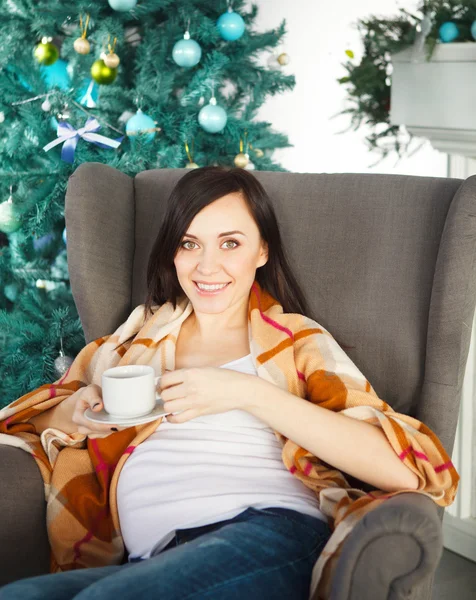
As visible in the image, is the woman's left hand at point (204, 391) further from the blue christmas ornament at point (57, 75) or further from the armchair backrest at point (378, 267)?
the blue christmas ornament at point (57, 75)

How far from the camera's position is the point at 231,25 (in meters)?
2.41

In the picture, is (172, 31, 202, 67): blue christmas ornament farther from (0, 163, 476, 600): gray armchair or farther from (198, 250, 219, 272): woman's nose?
(198, 250, 219, 272): woman's nose

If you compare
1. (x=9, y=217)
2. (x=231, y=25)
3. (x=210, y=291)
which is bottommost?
(x=210, y=291)

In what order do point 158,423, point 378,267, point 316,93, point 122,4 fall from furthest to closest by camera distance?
point 316,93 → point 122,4 → point 378,267 → point 158,423

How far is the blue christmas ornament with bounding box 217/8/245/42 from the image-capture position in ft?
7.91

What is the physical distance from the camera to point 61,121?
2.49 meters

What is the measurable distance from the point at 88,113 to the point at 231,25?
52 centimetres

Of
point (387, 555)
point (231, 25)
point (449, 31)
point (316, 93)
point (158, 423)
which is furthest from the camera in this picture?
point (316, 93)

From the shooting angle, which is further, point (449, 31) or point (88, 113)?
point (88, 113)

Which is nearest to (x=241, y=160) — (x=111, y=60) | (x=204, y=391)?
(x=111, y=60)

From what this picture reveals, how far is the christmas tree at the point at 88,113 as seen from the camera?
2.45 metres

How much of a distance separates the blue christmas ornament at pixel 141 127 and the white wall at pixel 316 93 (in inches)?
35.2

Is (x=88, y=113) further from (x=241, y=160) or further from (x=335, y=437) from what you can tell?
(x=335, y=437)

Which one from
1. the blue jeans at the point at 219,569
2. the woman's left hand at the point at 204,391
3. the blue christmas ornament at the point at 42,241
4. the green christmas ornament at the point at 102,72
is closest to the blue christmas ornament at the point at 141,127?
the green christmas ornament at the point at 102,72
